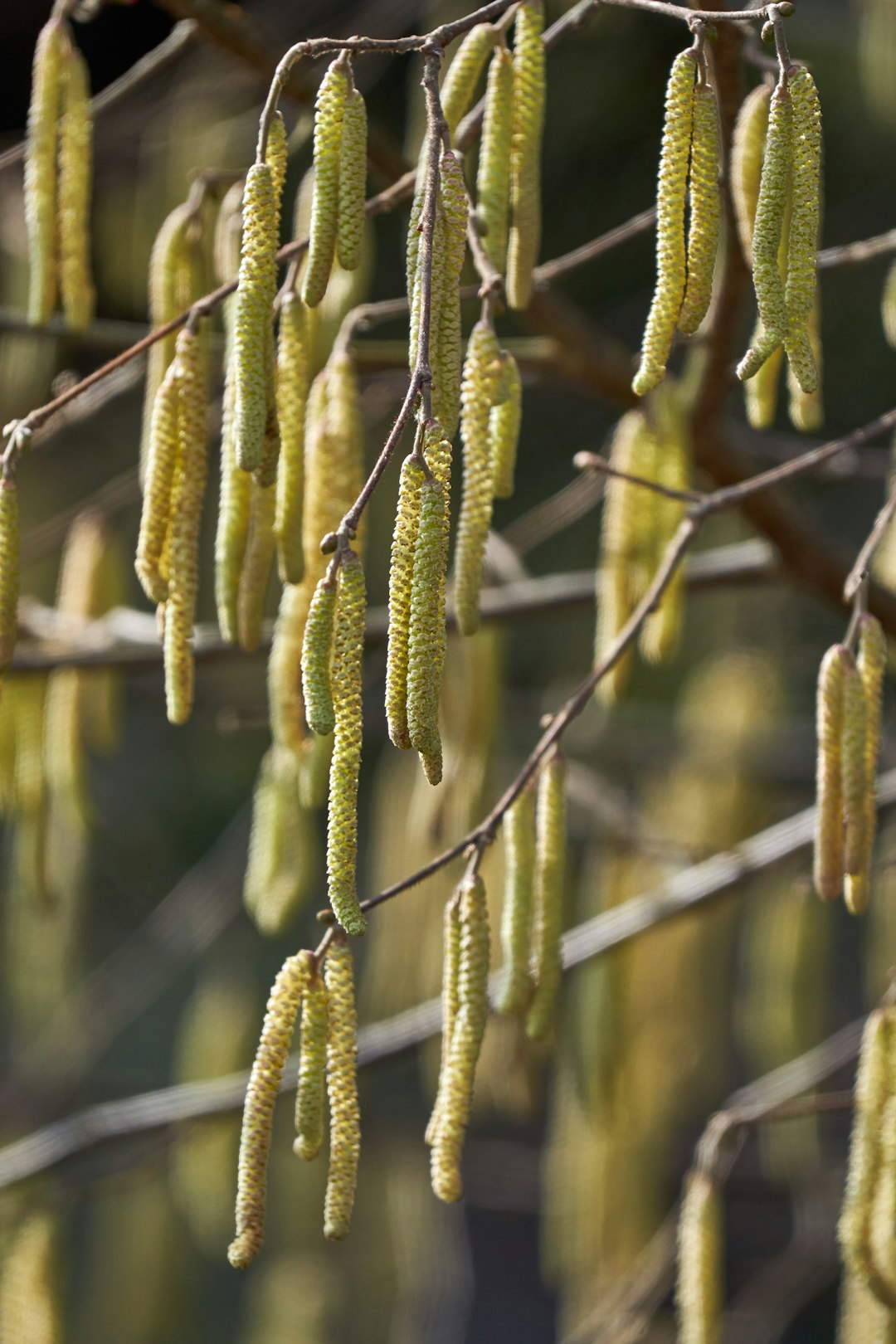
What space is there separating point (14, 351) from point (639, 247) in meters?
1.58

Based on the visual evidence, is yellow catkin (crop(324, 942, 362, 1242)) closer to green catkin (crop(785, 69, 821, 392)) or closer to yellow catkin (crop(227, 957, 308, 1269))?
yellow catkin (crop(227, 957, 308, 1269))

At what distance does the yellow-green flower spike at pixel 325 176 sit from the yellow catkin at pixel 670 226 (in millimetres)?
149

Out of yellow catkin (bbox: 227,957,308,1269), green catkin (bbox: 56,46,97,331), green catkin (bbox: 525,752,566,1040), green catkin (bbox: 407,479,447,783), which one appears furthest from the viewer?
green catkin (bbox: 56,46,97,331)

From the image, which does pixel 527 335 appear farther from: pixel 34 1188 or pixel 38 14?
pixel 34 1188

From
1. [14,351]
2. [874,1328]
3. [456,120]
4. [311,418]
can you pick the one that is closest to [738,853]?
[874,1328]

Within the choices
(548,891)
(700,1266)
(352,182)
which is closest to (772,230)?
(352,182)

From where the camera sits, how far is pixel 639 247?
9.70ft

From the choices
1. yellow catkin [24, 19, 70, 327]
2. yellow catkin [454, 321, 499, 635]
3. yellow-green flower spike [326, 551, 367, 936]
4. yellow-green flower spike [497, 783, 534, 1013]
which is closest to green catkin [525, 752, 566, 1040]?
yellow-green flower spike [497, 783, 534, 1013]

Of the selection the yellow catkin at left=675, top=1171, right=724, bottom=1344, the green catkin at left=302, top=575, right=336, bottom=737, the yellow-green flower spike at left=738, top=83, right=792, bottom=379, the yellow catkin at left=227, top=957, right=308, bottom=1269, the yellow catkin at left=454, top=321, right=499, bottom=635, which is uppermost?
the yellow-green flower spike at left=738, top=83, right=792, bottom=379

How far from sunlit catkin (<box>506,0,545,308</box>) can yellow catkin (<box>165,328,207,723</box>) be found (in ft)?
0.67

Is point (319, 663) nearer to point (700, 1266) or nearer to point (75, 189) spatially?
point (75, 189)

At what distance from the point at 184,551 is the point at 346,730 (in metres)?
0.24

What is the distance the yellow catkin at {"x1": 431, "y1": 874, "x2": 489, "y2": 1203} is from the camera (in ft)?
2.51

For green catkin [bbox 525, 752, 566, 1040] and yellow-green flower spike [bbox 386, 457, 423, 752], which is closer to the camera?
yellow-green flower spike [bbox 386, 457, 423, 752]
